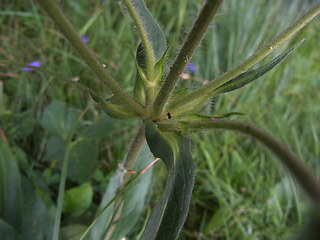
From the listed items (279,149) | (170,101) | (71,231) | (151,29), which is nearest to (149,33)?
(151,29)

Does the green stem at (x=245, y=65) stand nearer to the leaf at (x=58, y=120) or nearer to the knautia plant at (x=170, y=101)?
the knautia plant at (x=170, y=101)

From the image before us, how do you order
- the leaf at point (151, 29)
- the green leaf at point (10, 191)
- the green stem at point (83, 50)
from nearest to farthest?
1. the green stem at point (83, 50)
2. the leaf at point (151, 29)
3. the green leaf at point (10, 191)

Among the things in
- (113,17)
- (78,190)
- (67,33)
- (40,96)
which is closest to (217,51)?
(113,17)

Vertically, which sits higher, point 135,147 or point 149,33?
point 149,33

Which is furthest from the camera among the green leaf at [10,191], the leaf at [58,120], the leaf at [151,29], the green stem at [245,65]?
the leaf at [58,120]

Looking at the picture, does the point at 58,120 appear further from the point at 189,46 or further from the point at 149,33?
the point at 189,46

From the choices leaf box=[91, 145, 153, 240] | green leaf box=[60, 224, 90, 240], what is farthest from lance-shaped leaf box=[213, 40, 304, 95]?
green leaf box=[60, 224, 90, 240]

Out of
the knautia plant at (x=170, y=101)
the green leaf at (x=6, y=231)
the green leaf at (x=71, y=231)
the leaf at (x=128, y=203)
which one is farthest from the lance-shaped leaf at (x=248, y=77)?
the green leaf at (x=6, y=231)
